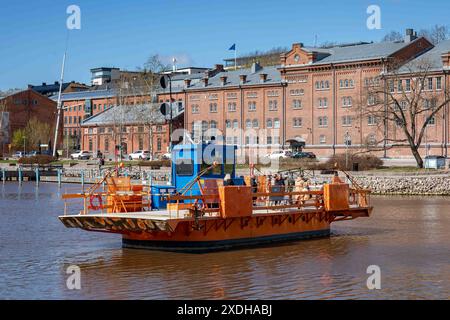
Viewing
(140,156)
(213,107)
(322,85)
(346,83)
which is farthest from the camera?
(213,107)

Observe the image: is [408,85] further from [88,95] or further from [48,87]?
[48,87]

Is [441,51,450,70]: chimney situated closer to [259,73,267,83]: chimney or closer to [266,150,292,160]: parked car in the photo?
[266,150,292,160]: parked car

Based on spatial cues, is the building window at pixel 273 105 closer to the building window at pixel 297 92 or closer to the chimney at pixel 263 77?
the building window at pixel 297 92

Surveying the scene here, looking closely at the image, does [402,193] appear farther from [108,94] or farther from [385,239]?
[108,94]

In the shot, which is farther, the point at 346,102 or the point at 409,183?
the point at 346,102

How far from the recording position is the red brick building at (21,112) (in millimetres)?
141000

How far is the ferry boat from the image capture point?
25.3 meters

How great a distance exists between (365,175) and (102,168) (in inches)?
1397

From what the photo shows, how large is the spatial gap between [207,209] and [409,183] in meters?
39.9

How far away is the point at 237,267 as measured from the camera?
23.9 meters

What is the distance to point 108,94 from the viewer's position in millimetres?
148750

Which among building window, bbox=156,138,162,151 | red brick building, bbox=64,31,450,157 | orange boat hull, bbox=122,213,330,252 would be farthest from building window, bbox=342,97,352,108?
orange boat hull, bbox=122,213,330,252

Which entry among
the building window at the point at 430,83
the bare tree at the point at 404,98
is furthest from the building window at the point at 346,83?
the building window at the point at 430,83

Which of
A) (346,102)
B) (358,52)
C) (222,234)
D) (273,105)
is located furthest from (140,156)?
(222,234)
